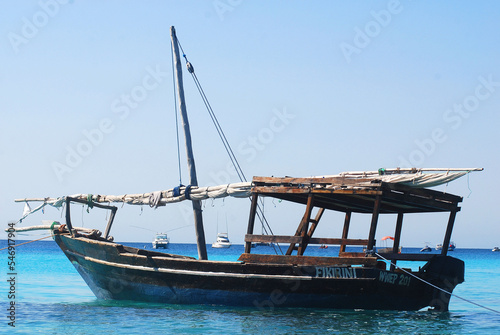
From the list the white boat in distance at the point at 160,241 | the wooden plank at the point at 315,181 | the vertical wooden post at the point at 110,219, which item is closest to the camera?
the wooden plank at the point at 315,181

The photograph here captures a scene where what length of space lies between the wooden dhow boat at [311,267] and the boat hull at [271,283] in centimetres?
2

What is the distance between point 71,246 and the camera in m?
18.8

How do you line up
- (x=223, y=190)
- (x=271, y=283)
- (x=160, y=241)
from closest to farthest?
1. (x=271, y=283)
2. (x=223, y=190)
3. (x=160, y=241)

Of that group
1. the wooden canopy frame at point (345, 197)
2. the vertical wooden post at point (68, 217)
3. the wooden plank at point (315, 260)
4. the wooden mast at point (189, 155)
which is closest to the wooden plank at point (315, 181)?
the wooden canopy frame at point (345, 197)

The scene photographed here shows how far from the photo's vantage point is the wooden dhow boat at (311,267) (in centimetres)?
1406

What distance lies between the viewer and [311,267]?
14023mm

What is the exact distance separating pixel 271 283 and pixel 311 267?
1.07 m

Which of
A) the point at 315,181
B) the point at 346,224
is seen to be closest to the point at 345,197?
the point at 315,181

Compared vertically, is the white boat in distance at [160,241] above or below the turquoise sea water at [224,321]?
below

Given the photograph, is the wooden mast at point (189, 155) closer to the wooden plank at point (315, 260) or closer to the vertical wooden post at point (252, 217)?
the vertical wooden post at point (252, 217)

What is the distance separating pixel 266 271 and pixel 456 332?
4623mm

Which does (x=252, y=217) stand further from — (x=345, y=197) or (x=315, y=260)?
(x=345, y=197)

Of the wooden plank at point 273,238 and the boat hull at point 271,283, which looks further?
the wooden plank at point 273,238

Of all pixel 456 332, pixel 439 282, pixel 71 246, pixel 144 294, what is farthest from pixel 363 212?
pixel 71 246
